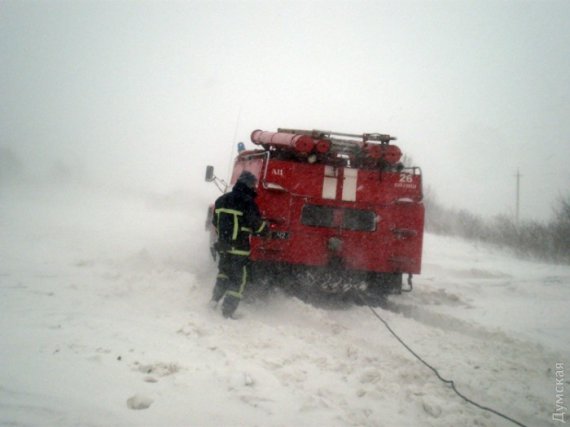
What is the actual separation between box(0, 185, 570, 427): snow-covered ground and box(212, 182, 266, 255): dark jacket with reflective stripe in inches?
36.0

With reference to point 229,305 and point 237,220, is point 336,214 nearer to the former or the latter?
point 237,220

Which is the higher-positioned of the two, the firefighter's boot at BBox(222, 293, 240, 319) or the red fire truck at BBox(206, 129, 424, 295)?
the red fire truck at BBox(206, 129, 424, 295)

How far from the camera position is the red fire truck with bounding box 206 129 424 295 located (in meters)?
5.48

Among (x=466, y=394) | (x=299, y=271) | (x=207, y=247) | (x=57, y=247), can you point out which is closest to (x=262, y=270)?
(x=299, y=271)

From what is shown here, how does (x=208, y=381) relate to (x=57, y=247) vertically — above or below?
below

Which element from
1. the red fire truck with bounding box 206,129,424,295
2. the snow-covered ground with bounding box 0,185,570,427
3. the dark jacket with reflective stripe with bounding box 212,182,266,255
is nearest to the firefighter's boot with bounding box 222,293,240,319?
the snow-covered ground with bounding box 0,185,570,427

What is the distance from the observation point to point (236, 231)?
4824 millimetres

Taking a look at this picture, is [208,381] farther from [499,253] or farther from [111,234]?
[499,253]

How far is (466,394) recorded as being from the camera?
319 centimetres

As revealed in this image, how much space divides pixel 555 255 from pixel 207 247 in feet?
48.8

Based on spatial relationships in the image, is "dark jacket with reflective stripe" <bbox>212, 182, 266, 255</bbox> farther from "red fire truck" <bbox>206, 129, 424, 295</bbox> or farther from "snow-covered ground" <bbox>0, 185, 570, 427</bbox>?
"snow-covered ground" <bbox>0, 185, 570, 427</bbox>

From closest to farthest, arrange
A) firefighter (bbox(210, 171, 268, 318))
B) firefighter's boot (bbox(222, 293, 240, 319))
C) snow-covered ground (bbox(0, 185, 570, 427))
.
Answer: snow-covered ground (bbox(0, 185, 570, 427)) < firefighter's boot (bbox(222, 293, 240, 319)) < firefighter (bbox(210, 171, 268, 318))

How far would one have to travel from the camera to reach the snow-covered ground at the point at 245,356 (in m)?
2.53

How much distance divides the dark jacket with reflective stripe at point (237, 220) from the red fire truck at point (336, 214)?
0.49 metres
